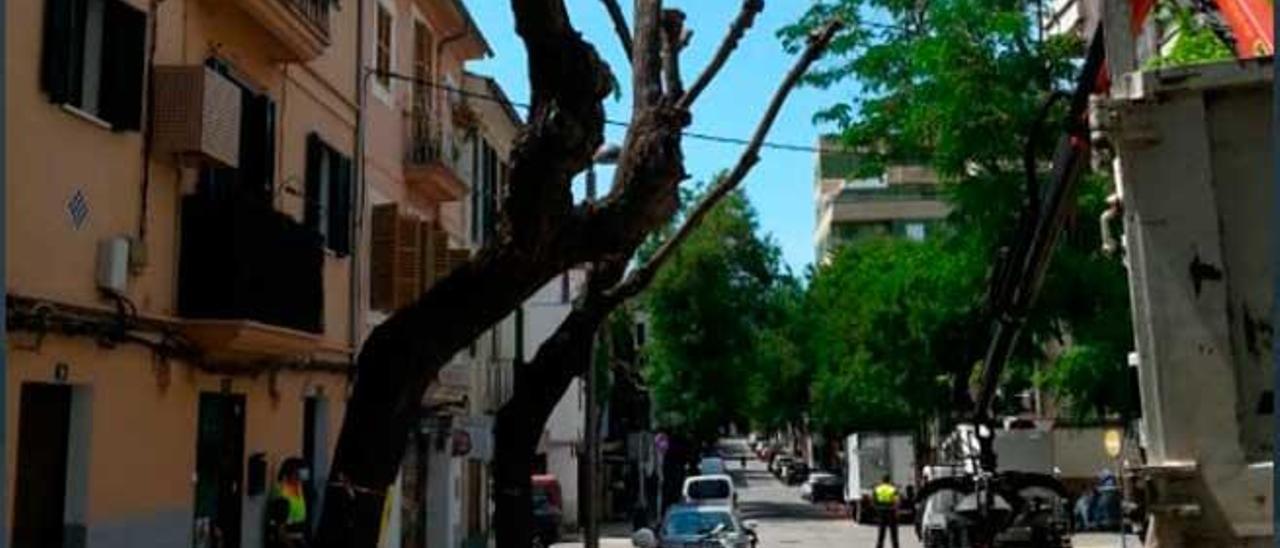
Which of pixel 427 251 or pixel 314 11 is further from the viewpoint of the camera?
pixel 427 251

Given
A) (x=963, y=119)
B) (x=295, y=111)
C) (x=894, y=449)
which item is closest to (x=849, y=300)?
(x=894, y=449)

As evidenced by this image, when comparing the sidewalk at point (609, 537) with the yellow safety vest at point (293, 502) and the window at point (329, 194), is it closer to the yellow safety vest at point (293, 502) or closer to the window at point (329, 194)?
the window at point (329, 194)

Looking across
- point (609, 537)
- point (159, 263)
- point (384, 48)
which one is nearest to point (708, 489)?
point (609, 537)

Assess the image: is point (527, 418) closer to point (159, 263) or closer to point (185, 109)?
point (159, 263)

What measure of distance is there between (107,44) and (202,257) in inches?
86.0

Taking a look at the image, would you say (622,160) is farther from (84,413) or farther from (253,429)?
(253,429)

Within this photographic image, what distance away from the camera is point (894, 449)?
153ft

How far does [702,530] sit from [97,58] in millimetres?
13596

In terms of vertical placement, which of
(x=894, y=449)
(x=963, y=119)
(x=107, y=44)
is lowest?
(x=894, y=449)

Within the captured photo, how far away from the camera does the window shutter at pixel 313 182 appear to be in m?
16.0

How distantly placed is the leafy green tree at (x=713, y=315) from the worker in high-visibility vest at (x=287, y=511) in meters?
34.3

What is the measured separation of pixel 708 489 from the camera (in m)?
38.2

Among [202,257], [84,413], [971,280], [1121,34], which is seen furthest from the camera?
[971,280]

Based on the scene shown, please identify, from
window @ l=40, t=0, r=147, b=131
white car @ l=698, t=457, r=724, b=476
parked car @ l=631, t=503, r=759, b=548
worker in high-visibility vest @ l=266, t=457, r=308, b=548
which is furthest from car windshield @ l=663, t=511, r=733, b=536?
white car @ l=698, t=457, r=724, b=476
